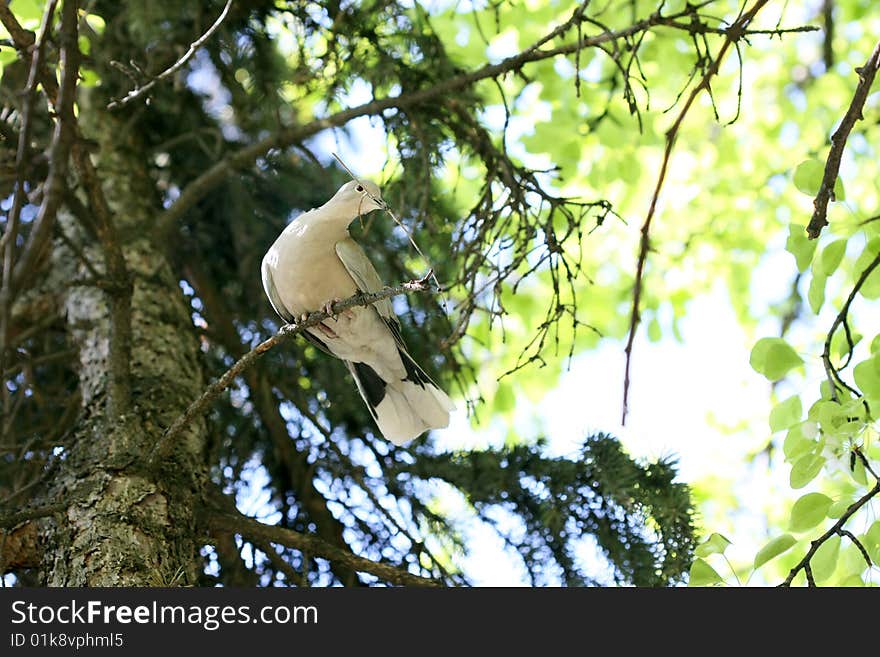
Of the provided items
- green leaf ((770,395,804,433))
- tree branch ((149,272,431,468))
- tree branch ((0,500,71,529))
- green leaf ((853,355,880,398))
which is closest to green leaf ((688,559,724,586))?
green leaf ((770,395,804,433))

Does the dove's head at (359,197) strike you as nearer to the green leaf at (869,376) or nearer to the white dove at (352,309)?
the white dove at (352,309)

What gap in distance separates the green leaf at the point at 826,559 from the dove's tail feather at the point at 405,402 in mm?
1073

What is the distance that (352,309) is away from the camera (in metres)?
2.72

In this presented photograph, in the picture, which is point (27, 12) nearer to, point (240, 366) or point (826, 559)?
point (240, 366)

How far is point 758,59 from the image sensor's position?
5.59 meters

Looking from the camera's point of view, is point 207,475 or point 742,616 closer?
point 742,616

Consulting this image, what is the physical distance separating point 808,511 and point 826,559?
12 cm

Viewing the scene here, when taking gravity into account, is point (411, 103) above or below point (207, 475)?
above

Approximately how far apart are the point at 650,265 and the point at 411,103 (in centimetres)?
275

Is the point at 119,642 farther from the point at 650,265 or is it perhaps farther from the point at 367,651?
the point at 650,265

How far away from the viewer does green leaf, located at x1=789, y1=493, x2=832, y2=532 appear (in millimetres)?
1973

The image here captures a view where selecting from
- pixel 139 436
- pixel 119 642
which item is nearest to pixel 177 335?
pixel 139 436

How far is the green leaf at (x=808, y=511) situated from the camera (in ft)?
6.47

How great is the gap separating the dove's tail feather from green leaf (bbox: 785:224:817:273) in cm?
105
